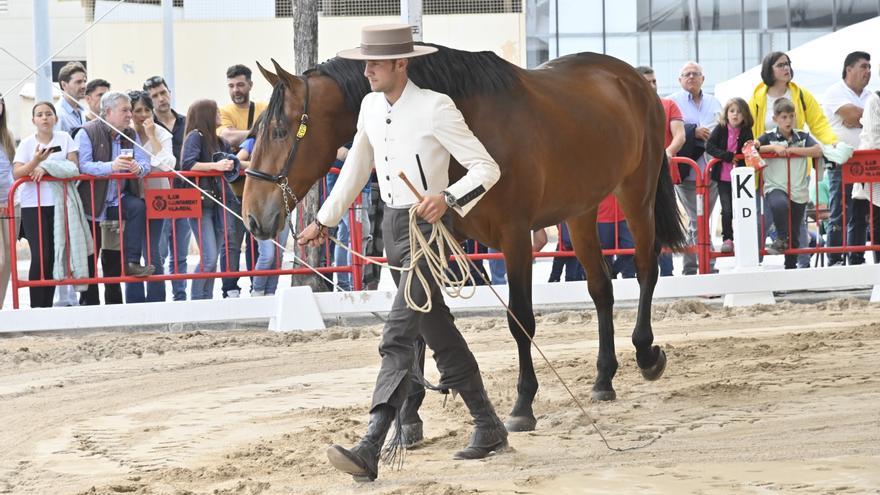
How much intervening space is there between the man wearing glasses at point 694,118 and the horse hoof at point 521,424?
5902 mm

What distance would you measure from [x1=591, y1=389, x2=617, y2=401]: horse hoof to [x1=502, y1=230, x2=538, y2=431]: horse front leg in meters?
0.93

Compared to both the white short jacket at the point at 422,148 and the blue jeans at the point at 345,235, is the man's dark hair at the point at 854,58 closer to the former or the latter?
the blue jeans at the point at 345,235

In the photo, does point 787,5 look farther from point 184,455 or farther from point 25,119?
point 184,455

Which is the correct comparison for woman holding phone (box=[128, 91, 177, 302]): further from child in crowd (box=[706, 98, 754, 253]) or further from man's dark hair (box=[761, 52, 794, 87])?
man's dark hair (box=[761, 52, 794, 87])

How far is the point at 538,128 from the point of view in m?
6.99

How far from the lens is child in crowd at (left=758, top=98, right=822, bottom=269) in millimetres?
12047

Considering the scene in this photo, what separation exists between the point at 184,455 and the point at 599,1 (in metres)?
26.1

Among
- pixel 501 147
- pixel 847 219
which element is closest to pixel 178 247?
pixel 501 147

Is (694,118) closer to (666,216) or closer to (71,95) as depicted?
(666,216)

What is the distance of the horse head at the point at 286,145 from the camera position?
6582 mm

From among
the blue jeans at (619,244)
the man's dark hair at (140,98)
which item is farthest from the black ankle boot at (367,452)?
the blue jeans at (619,244)

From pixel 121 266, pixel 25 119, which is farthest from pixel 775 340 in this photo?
pixel 25 119

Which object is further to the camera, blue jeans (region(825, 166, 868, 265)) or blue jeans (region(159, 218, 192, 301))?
blue jeans (region(825, 166, 868, 265))

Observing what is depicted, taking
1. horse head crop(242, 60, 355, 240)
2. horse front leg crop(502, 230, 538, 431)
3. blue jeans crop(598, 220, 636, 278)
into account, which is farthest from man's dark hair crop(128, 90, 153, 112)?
horse front leg crop(502, 230, 538, 431)
